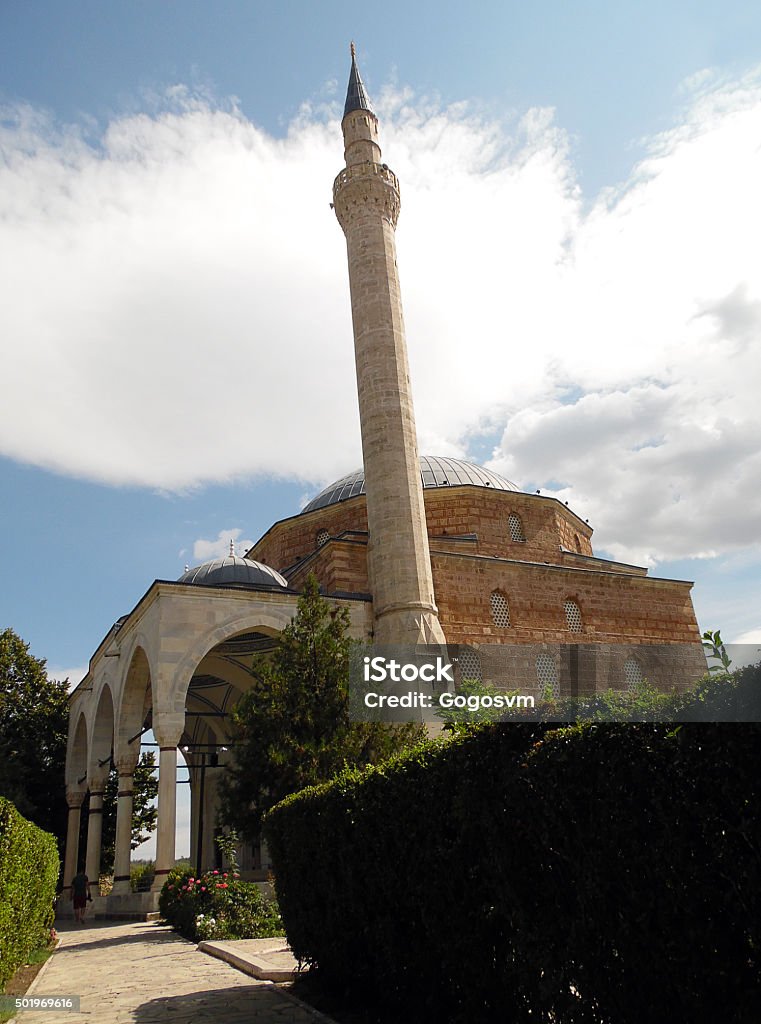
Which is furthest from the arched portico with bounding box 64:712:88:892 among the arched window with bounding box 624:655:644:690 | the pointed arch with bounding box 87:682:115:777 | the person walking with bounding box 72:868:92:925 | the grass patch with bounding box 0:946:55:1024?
the arched window with bounding box 624:655:644:690

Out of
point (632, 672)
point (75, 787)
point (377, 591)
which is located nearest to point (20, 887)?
point (377, 591)

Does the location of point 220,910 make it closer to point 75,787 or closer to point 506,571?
point 506,571

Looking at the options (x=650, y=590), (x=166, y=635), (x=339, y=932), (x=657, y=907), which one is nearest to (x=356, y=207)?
(x=166, y=635)

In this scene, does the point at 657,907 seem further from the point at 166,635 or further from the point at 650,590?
the point at 650,590

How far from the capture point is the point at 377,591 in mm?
13523

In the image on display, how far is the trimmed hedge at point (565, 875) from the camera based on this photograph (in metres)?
2.36

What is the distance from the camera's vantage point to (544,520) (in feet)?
61.2

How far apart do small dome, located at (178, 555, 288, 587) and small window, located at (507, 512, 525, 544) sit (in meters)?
5.91

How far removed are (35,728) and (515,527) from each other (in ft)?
48.8

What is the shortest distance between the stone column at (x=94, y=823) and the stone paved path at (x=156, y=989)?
24.8 ft

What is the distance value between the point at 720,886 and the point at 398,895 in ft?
7.49

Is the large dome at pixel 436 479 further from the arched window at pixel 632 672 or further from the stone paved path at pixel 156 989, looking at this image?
the stone paved path at pixel 156 989

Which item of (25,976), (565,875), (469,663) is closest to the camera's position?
(565,875)

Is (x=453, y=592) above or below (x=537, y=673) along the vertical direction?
above
